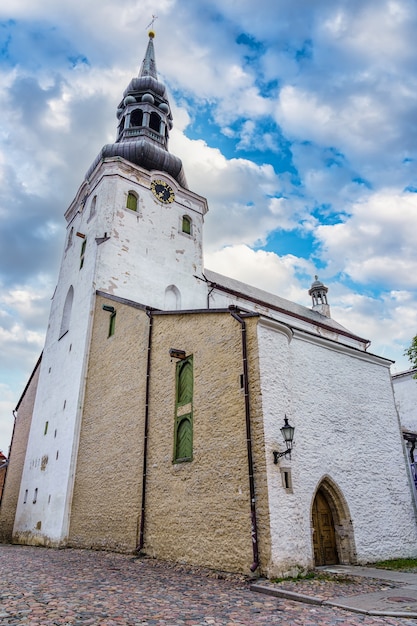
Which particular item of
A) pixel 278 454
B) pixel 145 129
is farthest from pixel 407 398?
pixel 145 129

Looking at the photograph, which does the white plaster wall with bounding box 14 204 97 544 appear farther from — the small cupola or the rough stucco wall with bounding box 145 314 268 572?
the small cupola

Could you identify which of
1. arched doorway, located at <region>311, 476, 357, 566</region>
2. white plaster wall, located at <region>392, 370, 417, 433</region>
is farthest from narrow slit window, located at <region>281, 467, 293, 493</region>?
white plaster wall, located at <region>392, 370, 417, 433</region>

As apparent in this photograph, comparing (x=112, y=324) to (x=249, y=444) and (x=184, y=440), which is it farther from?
(x=249, y=444)

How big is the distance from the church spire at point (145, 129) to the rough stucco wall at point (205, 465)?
46.6 feet

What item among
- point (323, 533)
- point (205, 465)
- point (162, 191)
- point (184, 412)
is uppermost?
point (162, 191)

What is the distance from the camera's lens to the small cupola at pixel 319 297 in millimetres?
35719

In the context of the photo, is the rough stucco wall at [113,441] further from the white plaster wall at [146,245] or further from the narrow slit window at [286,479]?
the narrow slit window at [286,479]

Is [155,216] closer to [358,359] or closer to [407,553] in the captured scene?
[358,359]

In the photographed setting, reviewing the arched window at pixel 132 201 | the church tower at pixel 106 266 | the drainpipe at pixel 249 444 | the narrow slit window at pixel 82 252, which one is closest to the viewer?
the drainpipe at pixel 249 444

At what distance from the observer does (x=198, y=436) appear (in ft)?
32.6

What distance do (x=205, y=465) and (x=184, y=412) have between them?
4.91 feet

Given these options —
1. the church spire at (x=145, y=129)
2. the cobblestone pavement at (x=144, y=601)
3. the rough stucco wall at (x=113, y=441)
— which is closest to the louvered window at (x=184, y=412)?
the rough stucco wall at (x=113, y=441)

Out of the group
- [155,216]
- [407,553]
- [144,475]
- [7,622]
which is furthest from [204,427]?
[155,216]

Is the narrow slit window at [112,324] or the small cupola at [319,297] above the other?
the small cupola at [319,297]
